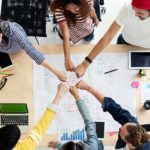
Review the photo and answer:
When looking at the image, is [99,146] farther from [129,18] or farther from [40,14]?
[40,14]

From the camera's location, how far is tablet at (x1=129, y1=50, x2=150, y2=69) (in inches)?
84.4

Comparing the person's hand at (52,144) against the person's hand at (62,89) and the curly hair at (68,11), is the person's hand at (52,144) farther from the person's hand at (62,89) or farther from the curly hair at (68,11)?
the curly hair at (68,11)

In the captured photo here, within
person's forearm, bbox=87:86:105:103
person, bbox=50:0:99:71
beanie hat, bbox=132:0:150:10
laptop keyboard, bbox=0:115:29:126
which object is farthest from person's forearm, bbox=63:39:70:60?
beanie hat, bbox=132:0:150:10

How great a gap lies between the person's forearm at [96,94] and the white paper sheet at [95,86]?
0.13 metres

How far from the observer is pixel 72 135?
2.21 metres

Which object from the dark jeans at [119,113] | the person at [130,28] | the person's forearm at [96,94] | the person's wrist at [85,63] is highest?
the person at [130,28]

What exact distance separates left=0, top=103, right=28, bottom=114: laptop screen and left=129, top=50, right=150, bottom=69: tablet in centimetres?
72

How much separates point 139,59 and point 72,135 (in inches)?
25.6

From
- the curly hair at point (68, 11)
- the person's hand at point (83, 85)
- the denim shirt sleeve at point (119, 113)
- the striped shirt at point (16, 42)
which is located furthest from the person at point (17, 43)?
the denim shirt sleeve at point (119, 113)

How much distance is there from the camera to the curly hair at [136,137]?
169 cm

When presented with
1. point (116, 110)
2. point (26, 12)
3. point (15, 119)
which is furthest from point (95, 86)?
point (26, 12)

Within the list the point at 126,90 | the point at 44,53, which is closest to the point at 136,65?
the point at 126,90

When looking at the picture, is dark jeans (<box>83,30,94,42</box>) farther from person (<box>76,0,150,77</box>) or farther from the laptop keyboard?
the laptop keyboard

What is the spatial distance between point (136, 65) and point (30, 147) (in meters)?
0.86
